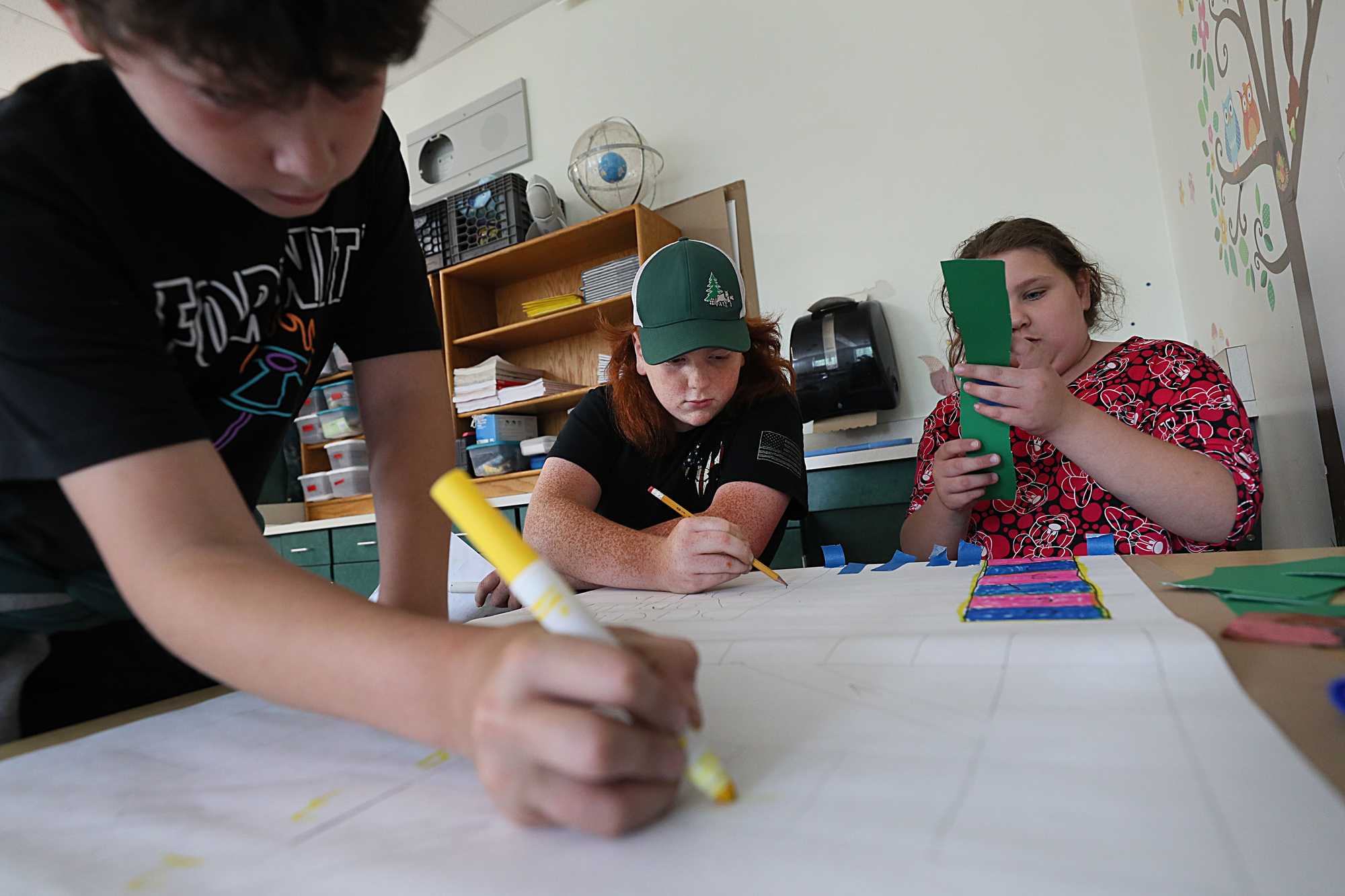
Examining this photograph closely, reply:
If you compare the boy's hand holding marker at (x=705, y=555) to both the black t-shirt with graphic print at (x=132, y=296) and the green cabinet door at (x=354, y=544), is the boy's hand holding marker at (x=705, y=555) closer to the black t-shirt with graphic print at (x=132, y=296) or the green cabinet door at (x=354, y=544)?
→ the black t-shirt with graphic print at (x=132, y=296)

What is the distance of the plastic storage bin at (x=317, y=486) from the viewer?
10.1ft

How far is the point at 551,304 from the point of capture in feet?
8.70

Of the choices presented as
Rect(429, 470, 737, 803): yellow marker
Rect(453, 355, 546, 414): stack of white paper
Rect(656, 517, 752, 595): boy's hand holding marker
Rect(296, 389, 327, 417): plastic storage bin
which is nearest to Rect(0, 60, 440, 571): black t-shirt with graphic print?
Rect(429, 470, 737, 803): yellow marker

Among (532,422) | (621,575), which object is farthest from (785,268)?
(621,575)

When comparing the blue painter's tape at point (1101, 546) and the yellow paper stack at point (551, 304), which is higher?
the yellow paper stack at point (551, 304)

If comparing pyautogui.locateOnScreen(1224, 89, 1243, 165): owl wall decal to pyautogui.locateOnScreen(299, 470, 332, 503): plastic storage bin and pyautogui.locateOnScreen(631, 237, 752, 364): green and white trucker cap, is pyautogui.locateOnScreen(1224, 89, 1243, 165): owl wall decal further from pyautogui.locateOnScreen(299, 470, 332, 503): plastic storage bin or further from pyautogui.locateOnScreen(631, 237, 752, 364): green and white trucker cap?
pyautogui.locateOnScreen(299, 470, 332, 503): plastic storage bin

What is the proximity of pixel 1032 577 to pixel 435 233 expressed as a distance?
2724mm

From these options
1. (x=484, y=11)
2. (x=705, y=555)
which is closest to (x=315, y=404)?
(x=484, y=11)

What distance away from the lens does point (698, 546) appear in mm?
836

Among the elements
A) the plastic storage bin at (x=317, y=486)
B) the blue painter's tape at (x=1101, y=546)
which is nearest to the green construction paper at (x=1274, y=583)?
the blue painter's tape at (x=1101, y=546)

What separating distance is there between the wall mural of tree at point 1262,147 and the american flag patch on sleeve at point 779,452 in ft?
2.27

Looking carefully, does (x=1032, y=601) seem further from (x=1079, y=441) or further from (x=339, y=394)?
(x=339, y=394)

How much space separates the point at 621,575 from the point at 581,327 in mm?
1938

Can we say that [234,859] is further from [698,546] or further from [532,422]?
[532,422]
